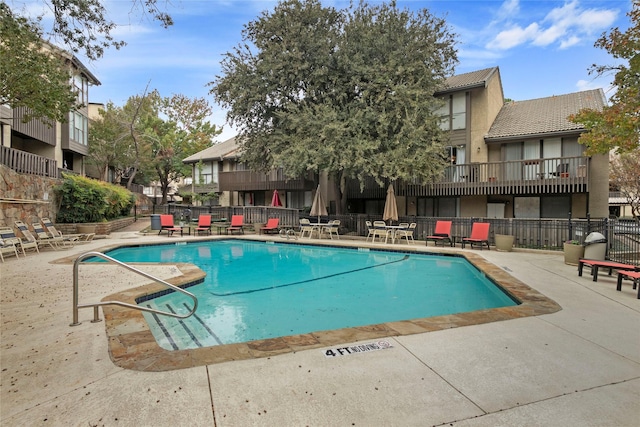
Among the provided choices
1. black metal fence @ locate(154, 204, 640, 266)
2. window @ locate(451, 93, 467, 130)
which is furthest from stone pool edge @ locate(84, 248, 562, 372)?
window @ locate(451, 93, 467, 130)

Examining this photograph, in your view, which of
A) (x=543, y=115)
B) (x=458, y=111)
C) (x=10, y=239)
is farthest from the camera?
(x=458, y=111)

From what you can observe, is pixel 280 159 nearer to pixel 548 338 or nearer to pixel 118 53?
pixel 118 53

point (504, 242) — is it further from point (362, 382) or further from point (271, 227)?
point (362, 382)

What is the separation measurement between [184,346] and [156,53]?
6.93 m

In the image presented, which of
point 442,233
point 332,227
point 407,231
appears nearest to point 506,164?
point 442,233

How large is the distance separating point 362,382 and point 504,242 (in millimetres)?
11463

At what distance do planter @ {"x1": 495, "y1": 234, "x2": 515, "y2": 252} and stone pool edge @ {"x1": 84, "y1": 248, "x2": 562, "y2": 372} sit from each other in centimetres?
709

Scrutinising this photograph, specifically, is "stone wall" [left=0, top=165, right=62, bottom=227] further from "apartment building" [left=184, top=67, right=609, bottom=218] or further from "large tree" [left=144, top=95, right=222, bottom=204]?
"apartment building" [left=184, top=67, right=609, bottom=218]

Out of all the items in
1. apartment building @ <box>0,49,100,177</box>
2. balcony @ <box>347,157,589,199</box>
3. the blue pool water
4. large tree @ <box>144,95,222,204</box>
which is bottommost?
the blue pool water

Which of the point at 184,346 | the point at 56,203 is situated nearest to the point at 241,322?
the point at 184,346

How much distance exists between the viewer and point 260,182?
25203mm

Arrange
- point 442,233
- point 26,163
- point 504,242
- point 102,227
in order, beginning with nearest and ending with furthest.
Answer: point 504,242 → point 26,163 → point 442,233 → point 102,227

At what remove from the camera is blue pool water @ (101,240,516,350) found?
5359 mm

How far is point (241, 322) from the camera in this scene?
5590 mm
